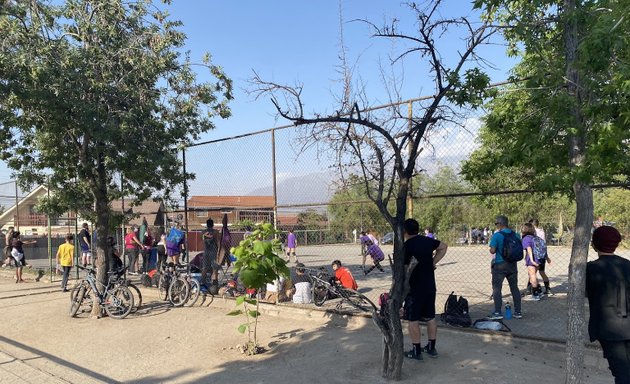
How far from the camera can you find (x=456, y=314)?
7.31 meters

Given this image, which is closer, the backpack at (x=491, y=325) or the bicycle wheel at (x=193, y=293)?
the backpack at (x=491, y=325)

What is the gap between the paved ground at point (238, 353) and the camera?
559cm

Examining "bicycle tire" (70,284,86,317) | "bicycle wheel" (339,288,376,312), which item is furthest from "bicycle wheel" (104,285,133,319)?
"bicycle wheel" (339,288,376,312)

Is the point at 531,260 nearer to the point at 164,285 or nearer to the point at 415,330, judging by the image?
the point at 415,330

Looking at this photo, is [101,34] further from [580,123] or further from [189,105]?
[580,123]

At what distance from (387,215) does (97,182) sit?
7206 millimetres

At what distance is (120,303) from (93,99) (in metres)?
3.96

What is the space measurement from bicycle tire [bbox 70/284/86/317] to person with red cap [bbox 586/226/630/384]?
8720 millimetres

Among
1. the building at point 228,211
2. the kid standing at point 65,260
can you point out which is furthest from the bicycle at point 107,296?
the kid standing at point 65,260

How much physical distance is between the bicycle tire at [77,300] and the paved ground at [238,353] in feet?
0.93

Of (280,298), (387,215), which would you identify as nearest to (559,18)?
(387,215)

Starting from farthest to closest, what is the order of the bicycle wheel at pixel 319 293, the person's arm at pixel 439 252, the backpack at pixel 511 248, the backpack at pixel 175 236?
the backpack at pixel 175 236 < the bicycle wheel at pixel 319 293 < the backpack at pixel 511 248 < the person's arm at pixel 439 252

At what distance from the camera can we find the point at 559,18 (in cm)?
427

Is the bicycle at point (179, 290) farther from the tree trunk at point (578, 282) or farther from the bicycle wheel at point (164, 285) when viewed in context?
the tree trunk at point (578, 282)
